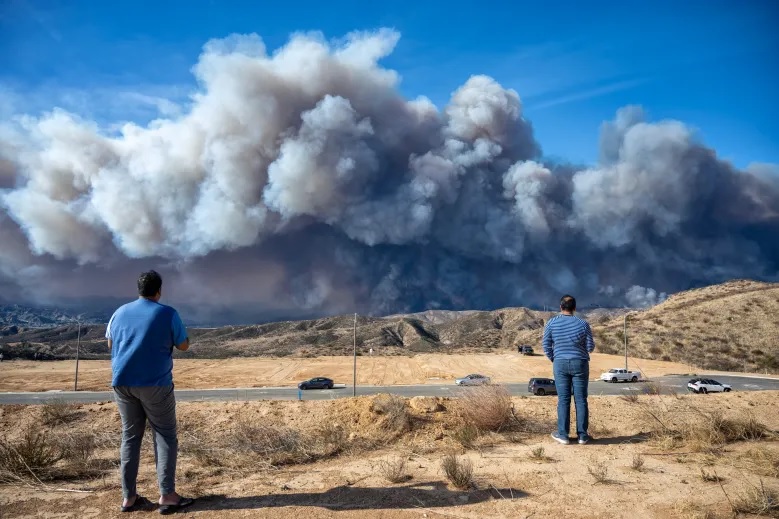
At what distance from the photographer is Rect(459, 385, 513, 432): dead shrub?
6.68 m

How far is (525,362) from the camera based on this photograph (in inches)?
1842

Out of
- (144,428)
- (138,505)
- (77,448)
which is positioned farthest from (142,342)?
(77,448)

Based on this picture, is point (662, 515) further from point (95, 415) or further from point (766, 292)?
point (766, 292)

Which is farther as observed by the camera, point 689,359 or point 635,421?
point 689,359

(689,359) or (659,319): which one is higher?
(659,319)

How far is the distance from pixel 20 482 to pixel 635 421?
7.74m

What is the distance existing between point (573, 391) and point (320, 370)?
131 feet

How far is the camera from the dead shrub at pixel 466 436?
5.80m

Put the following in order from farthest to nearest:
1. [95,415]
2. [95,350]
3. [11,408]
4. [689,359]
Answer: [95,350]
[689,359]
[11,408]
[95,415]

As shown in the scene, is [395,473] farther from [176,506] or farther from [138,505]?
[138,505]

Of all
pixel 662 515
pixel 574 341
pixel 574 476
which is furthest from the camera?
pixel 574 341

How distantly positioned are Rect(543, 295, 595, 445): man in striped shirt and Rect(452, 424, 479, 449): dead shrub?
975 millimetres

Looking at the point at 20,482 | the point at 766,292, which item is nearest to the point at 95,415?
the point at 20,482

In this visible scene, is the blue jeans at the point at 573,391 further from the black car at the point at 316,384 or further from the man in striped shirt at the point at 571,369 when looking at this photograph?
the black car at the point at 316,384
